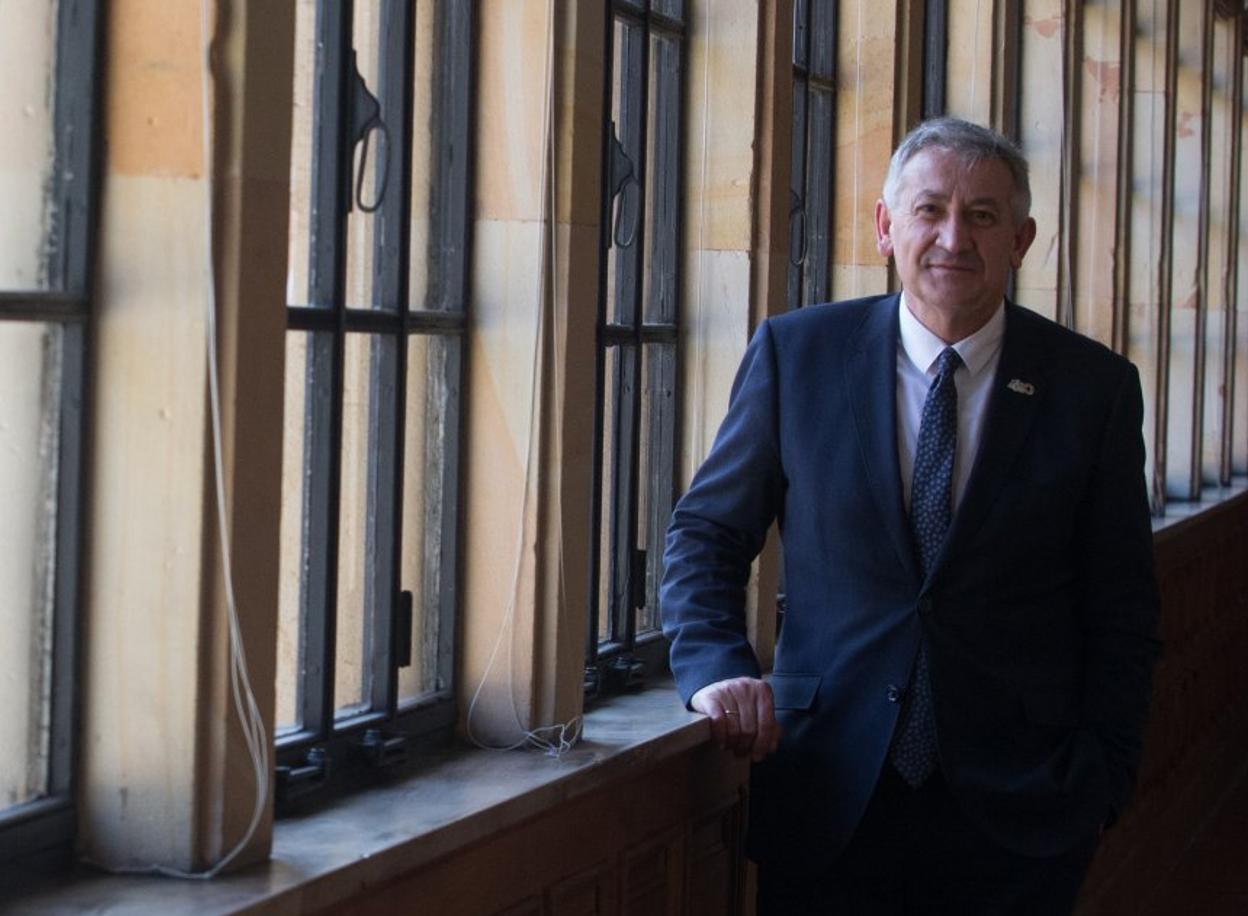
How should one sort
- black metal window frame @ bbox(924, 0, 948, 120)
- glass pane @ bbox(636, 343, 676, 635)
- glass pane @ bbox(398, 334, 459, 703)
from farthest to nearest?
black metal window frame @ bbox(924, 0, 948, 120), glass pane @ bbox(636, 343, 676, 635), glass pane @ bbox(398, 334, 459, 703)

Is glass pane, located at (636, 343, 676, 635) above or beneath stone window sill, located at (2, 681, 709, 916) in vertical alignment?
above

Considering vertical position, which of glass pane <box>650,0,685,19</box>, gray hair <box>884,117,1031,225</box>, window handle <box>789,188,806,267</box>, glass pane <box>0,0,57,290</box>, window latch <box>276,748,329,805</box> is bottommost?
window latch <box>276,748,329,805</box>

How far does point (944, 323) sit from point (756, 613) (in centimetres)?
122

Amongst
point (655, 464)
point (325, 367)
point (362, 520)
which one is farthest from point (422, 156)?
point (655, 464)

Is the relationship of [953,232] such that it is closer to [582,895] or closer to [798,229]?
[582,895]

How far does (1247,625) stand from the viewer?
10.1 metres

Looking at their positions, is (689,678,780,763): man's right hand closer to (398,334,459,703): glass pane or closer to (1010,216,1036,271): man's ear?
(398,334,459,703): glass pane

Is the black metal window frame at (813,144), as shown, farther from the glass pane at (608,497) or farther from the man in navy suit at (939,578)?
the man in navy suit at (939,578)

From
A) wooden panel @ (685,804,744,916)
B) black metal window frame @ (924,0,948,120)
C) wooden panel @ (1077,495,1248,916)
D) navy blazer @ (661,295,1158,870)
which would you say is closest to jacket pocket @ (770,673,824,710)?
navy blazer @ (661,295,1158,870)

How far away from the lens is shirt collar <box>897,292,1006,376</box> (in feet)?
10.3

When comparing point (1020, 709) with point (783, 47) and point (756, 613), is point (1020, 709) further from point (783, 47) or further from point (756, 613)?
point (783, 47)

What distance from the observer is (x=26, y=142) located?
2316 millimetres

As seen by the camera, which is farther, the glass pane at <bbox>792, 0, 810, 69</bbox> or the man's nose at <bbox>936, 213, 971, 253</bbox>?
the glass pane at <bbox>792, 0, 810, 69</bbox>

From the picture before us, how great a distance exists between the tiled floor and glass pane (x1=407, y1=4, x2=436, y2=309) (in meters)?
4.76
